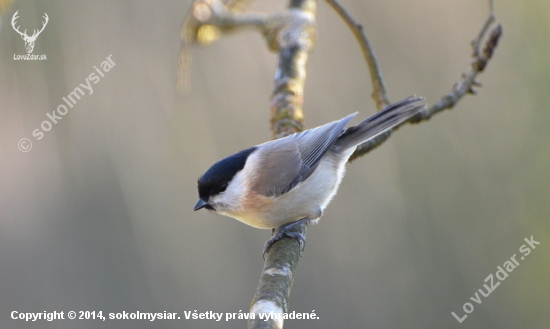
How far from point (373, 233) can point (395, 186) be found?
396mm

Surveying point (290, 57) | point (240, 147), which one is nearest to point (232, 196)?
point (290, 57)

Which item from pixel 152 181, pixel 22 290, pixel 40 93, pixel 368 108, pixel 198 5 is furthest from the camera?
pixel 368 108

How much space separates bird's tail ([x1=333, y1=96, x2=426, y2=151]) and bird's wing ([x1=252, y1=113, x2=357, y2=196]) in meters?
0.10

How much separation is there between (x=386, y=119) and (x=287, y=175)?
1.71ft

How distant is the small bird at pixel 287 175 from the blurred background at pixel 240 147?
1.32 metres

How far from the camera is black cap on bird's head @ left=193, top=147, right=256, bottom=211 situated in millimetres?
1954

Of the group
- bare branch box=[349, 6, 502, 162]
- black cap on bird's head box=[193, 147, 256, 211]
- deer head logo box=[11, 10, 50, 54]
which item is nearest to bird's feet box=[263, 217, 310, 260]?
black cap on bird's head box=[193, 147, 256, 211]

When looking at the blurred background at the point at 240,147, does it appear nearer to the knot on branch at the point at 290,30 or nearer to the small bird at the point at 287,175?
the knot on branch at the point at 290,30

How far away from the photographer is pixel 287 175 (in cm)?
209

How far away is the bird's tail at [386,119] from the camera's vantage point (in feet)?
6.89

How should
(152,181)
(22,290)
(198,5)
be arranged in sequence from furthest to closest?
(152,181)
(22,290)
(198,5)

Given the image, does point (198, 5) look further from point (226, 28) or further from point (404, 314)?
point (404, 314)

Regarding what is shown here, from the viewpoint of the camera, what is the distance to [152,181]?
347 centimetres

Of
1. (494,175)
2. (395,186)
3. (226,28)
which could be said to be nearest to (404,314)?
(395,186)
